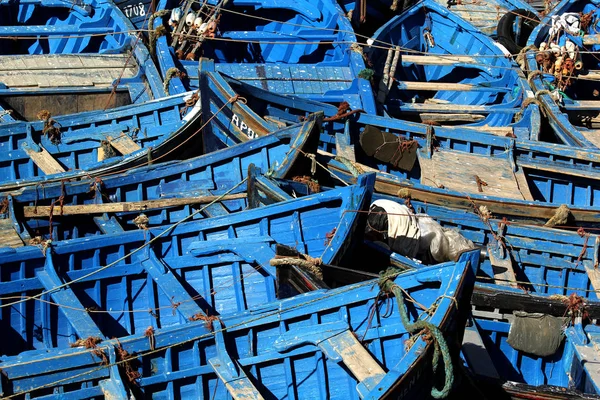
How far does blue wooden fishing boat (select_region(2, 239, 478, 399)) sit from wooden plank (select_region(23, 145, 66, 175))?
4.48 m

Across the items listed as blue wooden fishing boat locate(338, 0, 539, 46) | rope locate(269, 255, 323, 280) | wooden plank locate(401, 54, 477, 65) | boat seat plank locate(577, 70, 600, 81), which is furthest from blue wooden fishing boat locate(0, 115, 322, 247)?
boat seat plank locate(577, 70, 600, 81)

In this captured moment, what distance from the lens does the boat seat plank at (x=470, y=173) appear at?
1529cm

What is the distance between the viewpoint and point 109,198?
556 inches

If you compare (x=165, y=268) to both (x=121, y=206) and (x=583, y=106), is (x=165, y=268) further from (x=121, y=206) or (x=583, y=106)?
(x=583, y=106)

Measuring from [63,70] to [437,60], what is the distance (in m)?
6.85

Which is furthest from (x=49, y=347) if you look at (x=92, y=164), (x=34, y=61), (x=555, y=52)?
(x=555, y=52)

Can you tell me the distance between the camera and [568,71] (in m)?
19.3

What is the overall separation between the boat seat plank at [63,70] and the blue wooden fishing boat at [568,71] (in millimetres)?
6762

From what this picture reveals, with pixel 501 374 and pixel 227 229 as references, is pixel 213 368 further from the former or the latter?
pixel 501 374

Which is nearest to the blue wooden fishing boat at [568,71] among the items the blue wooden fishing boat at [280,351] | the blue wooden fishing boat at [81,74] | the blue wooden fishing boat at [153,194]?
the blue wooden fishing boat at [153,194]

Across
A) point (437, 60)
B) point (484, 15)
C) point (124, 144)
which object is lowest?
point (124, 144)

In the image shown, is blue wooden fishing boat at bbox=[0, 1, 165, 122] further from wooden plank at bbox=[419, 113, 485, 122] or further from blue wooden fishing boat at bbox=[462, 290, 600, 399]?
blue wooden fishing boat at bbox=[462, 290, 600, 399]

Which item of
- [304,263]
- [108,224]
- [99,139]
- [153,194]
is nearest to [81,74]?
[99,139]

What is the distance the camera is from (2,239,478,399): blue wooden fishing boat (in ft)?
34.4
